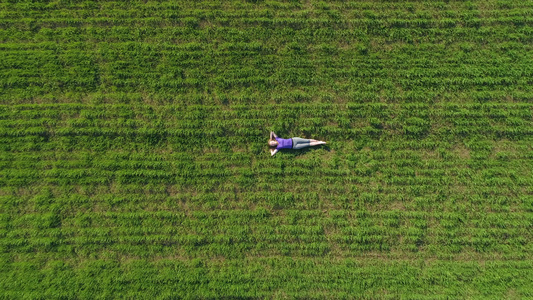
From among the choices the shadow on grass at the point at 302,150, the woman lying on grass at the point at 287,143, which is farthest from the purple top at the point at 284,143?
the shadow on grass at the point at 302,150

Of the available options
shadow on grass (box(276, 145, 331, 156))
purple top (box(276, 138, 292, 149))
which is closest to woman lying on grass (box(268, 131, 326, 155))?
purple top (box(276, 138, 292, 149))

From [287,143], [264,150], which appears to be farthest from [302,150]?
[264,150]

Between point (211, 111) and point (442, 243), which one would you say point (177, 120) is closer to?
point (211, 111)

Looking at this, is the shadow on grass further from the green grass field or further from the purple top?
the purple top

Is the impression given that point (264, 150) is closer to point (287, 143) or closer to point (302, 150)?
point (287, 143)

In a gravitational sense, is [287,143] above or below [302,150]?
above
